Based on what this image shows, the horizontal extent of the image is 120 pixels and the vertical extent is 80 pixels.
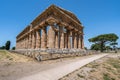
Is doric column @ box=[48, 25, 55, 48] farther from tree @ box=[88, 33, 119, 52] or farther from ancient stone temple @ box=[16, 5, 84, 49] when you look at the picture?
tree @ box=[88, 33, 119, 52]

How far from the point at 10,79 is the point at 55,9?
3446 centimetres

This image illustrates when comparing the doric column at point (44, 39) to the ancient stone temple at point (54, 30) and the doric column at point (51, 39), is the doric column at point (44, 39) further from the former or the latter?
the doric column at point (51, 39)

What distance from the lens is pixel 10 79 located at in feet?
34.4

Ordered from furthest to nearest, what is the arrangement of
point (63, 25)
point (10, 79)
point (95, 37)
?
1. point (95, 37)
2. point (63, 25)
3. point (10, 79)

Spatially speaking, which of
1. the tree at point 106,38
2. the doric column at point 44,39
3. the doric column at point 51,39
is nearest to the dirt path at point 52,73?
the doric column at point 51,39

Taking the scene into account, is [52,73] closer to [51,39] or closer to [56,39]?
[51,39]

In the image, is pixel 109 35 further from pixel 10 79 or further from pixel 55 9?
pixel 10 79

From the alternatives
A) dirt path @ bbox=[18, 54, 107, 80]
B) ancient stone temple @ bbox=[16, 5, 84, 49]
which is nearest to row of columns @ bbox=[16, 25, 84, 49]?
ancient stone temple @ bbox=[16, 5, 84, 49]

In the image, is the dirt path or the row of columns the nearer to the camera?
the dirt path

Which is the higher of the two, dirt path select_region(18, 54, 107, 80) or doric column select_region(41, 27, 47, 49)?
doric column select_region(41, 27, 47, 49)

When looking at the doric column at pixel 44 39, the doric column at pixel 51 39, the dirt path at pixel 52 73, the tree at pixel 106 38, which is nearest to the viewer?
the dirt path at pixel 52 73

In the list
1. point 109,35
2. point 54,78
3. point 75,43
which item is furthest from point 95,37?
point 54,78

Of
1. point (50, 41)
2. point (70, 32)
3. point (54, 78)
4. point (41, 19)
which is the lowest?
point (54, 78)

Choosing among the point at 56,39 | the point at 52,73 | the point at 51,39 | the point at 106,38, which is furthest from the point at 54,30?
the point at 106,38
